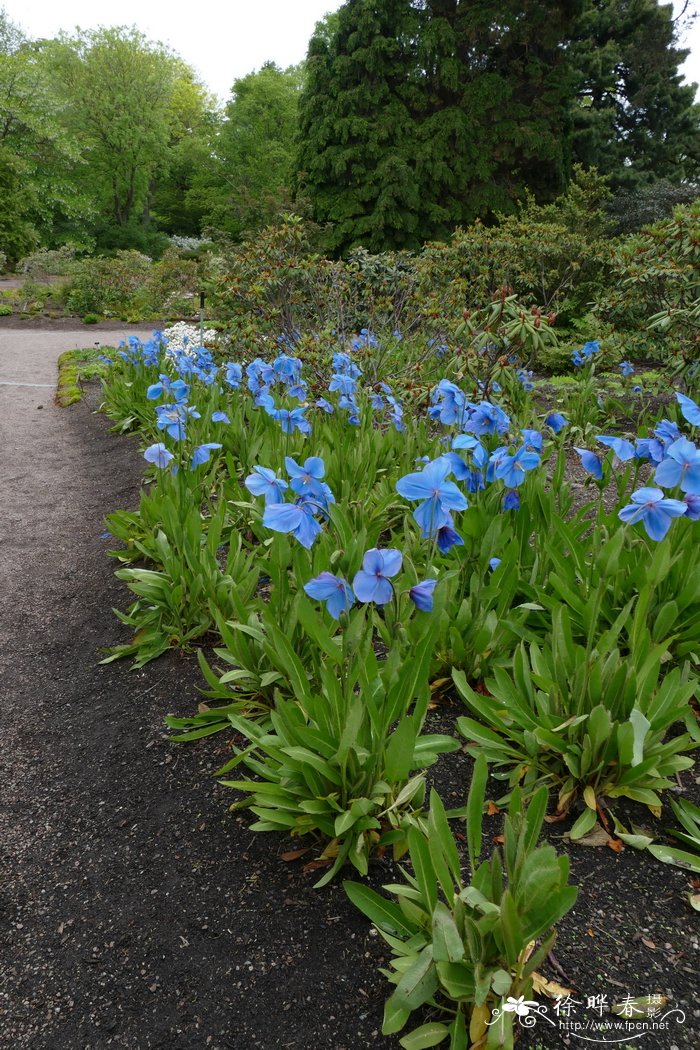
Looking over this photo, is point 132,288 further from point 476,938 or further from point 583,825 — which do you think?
point 476,938

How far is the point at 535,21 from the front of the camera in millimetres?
15984

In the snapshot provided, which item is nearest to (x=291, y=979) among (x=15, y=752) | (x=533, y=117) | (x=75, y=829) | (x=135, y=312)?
(x=75, y=829)

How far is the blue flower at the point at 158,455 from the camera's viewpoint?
2.82 meters

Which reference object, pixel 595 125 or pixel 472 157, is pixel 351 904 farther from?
pixel 595 125

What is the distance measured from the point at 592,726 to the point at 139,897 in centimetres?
121

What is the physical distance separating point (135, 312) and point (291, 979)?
17346 mm

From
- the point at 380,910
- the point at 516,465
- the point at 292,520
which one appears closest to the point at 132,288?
the point at 516,465

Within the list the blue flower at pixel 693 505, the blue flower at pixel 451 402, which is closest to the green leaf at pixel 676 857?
the blue flower at pixel 693 505

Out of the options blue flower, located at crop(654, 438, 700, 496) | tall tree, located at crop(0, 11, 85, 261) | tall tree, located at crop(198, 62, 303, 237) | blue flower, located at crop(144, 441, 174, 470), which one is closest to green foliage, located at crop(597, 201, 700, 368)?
blue flower, located at crop(654, 438, 700, 496)

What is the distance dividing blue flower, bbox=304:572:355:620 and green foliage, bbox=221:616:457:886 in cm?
10

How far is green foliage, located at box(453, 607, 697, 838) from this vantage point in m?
1.69

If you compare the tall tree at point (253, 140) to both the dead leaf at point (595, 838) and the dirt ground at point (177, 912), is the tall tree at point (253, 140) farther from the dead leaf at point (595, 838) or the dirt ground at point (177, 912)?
the dead leaf at point (595, 838)

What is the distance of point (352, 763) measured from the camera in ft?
5.37

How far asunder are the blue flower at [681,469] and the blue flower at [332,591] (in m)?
0.89
